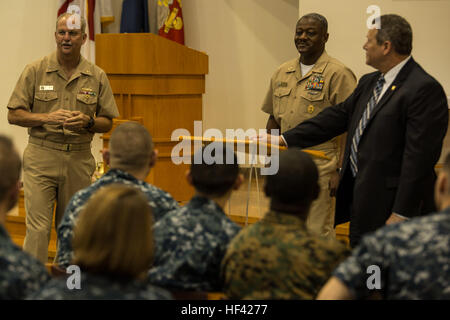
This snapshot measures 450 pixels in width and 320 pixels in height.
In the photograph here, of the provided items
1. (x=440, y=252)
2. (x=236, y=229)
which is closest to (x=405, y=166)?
(x=236, y=229)

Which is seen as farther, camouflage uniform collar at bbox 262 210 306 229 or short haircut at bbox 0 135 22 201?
camouflage uniform collar at bbox 262 210 306 229

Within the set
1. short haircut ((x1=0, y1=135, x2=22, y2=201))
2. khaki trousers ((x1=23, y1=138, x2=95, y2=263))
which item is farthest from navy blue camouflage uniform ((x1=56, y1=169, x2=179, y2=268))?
khaki trousers ((x1=23, y1=138, x2=95, y2=263))

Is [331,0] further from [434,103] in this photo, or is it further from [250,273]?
[250,273]

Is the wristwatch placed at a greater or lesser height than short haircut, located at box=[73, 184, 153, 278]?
greater

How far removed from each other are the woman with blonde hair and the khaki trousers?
7.93 feet

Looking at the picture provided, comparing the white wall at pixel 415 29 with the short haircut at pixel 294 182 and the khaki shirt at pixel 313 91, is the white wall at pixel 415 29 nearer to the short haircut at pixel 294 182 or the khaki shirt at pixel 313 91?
the khaki shirt at pixel 313 91

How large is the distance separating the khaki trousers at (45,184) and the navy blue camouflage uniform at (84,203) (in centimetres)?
150

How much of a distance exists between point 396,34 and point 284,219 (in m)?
1.50

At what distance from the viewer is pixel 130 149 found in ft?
9.02

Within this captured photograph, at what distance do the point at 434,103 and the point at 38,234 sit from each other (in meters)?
2.52

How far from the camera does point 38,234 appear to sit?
161 inches

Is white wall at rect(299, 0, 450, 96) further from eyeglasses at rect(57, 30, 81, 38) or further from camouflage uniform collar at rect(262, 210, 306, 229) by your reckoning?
camouflage uniform collar at rect(262, 210, 306, 229)

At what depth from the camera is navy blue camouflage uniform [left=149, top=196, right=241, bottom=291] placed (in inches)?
87.1

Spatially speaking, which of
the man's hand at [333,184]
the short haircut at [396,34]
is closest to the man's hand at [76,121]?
the man's hand at [333,184]
